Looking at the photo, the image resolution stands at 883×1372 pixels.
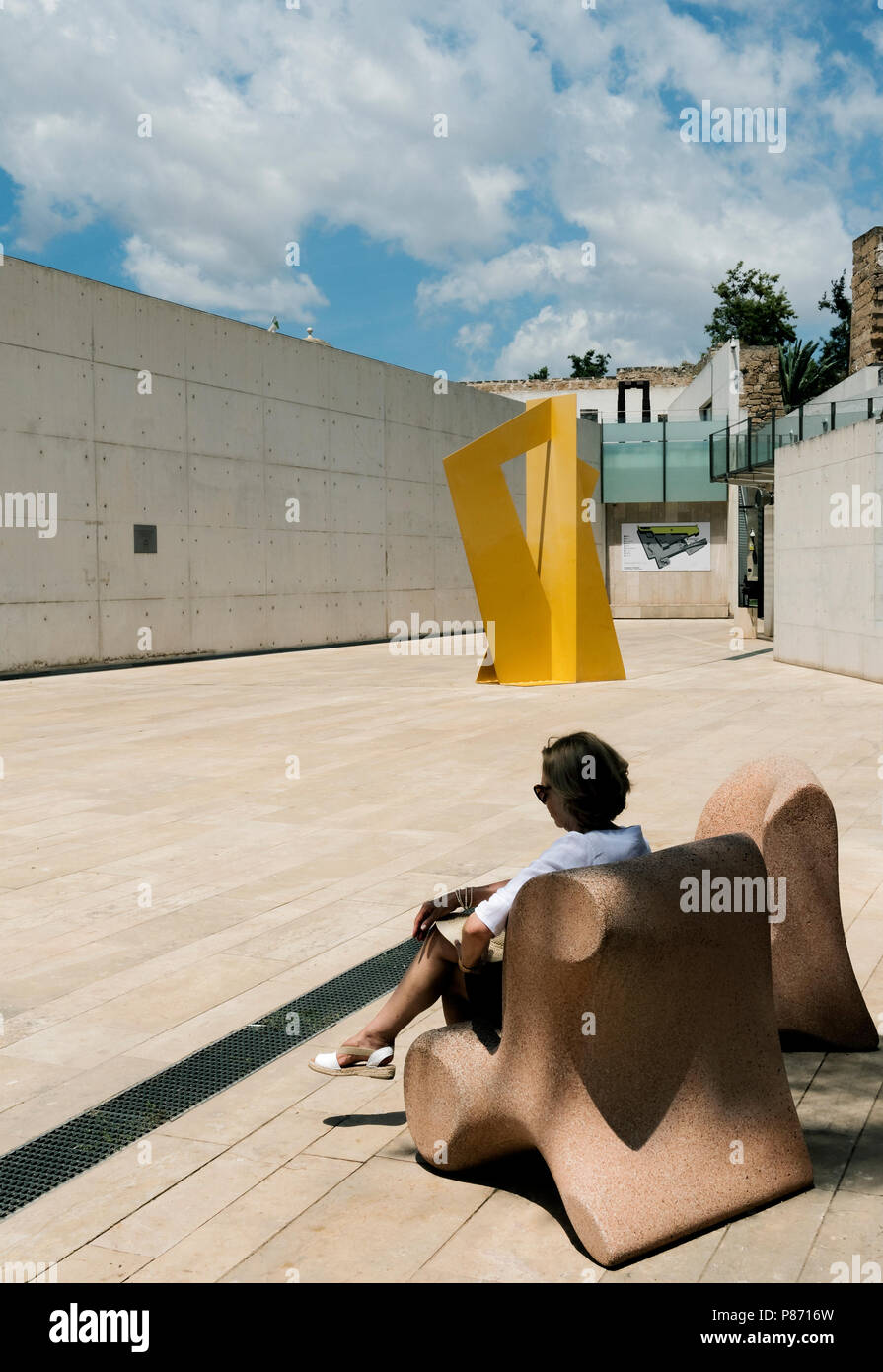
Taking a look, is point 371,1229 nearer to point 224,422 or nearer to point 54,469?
point 54,469

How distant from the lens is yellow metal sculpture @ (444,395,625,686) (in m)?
17.5

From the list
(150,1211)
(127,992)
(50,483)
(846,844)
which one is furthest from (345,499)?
(150,1211)

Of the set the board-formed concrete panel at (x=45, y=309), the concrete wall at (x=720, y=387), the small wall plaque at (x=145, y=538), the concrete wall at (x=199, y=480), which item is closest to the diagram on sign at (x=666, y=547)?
the concrete wall at (x=720, y=387)

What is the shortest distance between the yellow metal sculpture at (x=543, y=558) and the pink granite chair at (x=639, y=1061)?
1456 cm

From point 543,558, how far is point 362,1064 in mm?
14642

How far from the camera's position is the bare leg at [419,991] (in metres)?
3.70

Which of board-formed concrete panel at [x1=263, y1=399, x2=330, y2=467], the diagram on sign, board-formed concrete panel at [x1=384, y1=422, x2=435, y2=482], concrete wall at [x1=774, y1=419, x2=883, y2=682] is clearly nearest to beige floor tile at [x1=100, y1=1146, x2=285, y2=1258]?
concrete wall at [x1=774, y1=419, x2=883, y2=682]

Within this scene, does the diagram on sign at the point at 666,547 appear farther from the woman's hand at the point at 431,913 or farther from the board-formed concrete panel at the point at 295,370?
the woman's hand at the point at 431,913

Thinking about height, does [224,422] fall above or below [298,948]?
above

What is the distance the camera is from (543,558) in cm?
1823

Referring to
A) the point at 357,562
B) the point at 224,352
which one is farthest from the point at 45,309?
the point at 357,562

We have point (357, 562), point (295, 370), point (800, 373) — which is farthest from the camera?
point (800, 373)

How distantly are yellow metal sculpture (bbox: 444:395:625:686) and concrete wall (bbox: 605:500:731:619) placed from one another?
21724mm

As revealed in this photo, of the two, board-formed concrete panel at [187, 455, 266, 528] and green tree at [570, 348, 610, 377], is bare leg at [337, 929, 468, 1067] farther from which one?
green tree at [570, 348, 610, 377]
